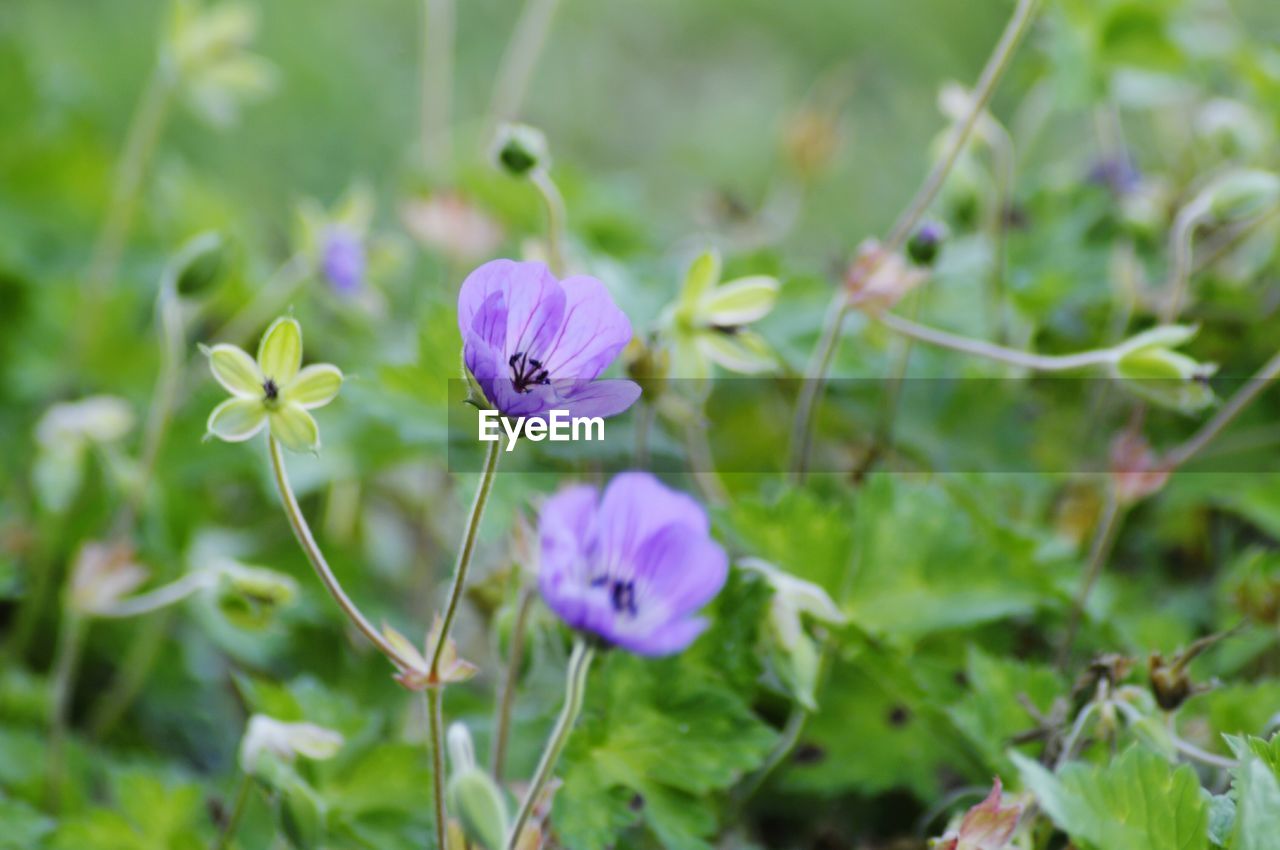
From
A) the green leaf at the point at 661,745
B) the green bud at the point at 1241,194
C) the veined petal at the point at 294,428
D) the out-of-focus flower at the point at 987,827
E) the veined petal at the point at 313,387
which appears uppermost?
the green bud at the point at 1241,194

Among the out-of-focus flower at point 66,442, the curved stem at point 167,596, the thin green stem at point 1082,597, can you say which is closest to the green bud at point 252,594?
the curved stem at point 167,596

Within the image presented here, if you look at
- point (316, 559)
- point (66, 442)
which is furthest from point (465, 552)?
point (66, 442)

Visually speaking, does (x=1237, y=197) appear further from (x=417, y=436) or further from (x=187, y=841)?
(x=187, y=841)

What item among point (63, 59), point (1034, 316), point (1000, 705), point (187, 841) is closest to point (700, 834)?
point (1000, 705)

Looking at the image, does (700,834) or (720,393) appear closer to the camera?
(700,834)

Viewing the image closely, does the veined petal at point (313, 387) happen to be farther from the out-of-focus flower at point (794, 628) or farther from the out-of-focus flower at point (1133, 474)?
the out-of-focus flower at point (1133, 474)

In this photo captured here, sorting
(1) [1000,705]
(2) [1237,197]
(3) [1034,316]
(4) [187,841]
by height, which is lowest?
(4) [187,841]
